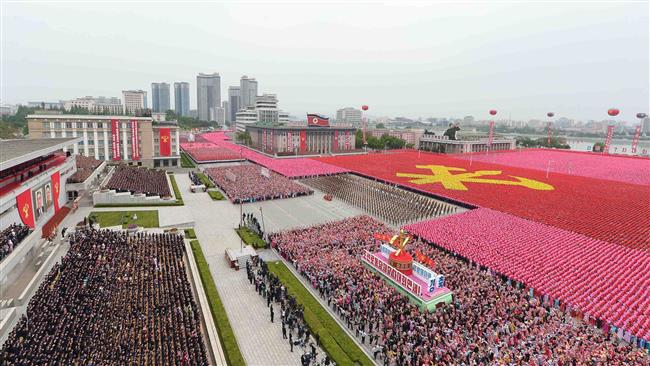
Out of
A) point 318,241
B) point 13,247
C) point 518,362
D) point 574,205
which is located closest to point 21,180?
point 13,247

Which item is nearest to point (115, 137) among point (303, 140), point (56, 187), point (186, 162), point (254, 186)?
point (186, 162)

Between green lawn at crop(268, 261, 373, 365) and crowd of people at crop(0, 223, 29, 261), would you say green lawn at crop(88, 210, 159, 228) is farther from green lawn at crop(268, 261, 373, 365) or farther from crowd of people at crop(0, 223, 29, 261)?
green lawn at crop(268, 261, 373, 365)

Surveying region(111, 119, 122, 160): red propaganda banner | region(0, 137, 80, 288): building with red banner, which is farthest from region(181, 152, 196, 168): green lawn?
region(0, 137, 80, 288): building with red banner

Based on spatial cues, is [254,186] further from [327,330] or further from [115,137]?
[327,330]

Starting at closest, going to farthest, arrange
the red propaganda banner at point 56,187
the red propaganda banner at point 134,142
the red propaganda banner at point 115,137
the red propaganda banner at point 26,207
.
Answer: the red propaganda banner at point 26,207
the red propaganda banner at point 56,187
the red propaganda banner at point 115,137
the red propaganda banner at point 134,142

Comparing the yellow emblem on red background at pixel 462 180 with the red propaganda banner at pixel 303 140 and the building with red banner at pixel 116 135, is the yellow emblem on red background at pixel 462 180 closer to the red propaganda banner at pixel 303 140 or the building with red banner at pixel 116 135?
the red propaganda banner at pixel 303 140

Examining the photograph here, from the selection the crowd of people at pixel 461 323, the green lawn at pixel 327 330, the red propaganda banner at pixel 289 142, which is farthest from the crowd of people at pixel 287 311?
the red propaganda banner at pixel 289 142

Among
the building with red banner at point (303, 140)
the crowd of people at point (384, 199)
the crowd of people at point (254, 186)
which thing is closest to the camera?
the crowd of people at point (384, 199)

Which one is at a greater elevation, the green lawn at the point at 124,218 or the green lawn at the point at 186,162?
the green lawn at the point at 186,162
